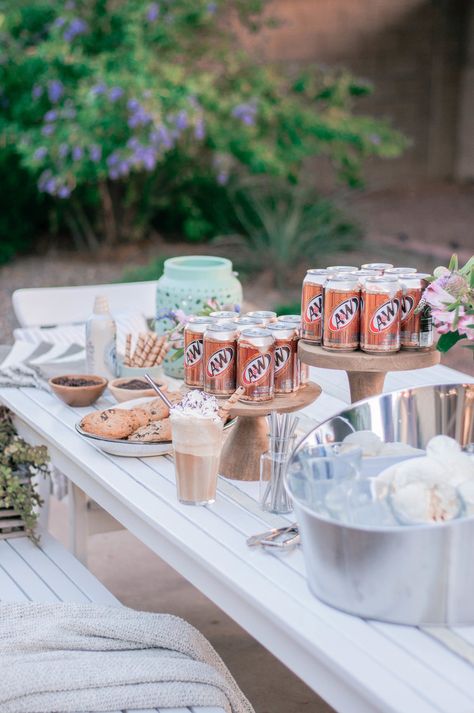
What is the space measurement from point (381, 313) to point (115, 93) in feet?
16.7

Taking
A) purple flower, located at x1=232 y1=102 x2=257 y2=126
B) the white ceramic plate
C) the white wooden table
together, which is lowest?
the white wooden table

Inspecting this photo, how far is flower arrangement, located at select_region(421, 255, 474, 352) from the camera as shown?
182cm

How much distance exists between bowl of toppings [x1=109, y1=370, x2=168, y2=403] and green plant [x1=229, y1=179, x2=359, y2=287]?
15.2ft

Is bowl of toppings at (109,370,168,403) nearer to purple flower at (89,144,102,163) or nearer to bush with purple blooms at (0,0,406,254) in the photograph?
bush with purple blooms at (0,0,406,254)

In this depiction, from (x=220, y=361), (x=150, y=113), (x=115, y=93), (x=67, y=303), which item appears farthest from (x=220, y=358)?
(x=115, y=93)

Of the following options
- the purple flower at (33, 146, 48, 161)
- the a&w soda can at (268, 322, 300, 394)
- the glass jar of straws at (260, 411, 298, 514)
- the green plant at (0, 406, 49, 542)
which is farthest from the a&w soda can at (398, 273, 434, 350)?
the purple flower at (33, 146, 48, 161)

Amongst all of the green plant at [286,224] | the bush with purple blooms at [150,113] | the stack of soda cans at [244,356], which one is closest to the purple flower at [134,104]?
the bush with purple blooms at [150,113]

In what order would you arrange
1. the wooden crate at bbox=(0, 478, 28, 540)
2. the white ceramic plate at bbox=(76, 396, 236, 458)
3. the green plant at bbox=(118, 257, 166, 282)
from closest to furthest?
the white ceramic plate at bbox=(76, 396, 236, 458), the wooden crate at bbox=(0, 478, 28, 540), the green plant at bbox=(118, 257, 166, 282)

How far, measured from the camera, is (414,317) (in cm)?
201

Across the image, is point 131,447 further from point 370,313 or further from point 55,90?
point 55,90

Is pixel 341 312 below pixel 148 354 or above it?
above

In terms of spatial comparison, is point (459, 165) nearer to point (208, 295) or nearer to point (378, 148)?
point (378, 148)

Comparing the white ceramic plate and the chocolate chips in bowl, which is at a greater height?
the chocolate chips in bowl

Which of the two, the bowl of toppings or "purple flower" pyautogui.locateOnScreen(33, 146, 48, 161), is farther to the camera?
"purple flower" pyautogui.locateOnScreen(33, 146, 48, 161)
